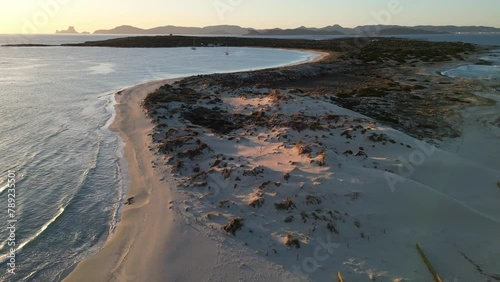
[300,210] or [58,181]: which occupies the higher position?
[300,210]

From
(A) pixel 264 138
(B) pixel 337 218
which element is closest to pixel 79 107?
(A) pixel 264 138

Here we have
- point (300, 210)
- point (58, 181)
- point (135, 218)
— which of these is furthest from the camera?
point (58, 181)

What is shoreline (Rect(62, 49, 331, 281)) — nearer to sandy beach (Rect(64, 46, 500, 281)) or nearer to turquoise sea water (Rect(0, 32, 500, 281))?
sandy beach (Rect(64, 46, 500, 281))

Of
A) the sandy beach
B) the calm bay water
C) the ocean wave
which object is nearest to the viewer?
the sandy beach

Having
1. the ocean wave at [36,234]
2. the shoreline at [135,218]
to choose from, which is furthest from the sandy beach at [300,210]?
the ocean wave at [36,234]

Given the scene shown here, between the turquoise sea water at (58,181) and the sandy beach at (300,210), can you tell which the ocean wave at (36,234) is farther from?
the sandy beach at (300,210)

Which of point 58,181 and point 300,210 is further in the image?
point 58,181

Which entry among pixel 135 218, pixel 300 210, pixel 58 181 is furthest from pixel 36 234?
pixel 300 210

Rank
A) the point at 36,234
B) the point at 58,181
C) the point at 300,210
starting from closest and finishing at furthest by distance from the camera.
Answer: the point at 36,234
the point at 300,210
the point at 58,181

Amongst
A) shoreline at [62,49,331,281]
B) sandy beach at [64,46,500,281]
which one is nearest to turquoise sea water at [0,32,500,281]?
shoreline at [62,49,331,281]

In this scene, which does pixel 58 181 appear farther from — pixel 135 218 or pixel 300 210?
pixel 300 210
